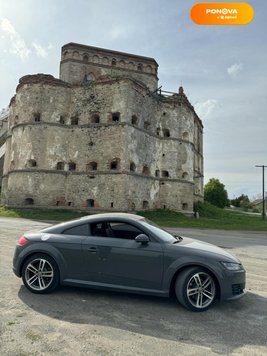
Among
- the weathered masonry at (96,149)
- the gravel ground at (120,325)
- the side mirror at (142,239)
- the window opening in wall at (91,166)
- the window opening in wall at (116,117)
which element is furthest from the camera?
the window opening in wall at (116,117)

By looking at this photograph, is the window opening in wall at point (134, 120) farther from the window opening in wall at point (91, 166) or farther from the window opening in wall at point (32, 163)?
the window opening in wall at point (32, 163)

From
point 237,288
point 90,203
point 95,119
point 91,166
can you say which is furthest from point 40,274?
point 95,119

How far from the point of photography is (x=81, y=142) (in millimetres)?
29297

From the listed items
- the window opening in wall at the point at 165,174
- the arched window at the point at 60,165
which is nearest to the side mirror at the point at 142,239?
the arched window at the point at 60,165

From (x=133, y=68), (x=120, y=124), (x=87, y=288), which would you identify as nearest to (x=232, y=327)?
(x=87, y=288)

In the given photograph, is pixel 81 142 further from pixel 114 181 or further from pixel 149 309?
pixel 149 309

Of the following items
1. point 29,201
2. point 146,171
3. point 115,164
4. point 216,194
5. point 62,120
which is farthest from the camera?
point 216,194

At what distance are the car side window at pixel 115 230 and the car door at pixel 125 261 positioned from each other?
16 cm

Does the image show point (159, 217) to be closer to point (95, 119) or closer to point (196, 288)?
point (95, 119)

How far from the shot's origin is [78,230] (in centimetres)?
518

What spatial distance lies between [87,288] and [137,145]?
80.4 ft

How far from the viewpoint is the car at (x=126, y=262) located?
14.9ft

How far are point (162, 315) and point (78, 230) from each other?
6.78ft

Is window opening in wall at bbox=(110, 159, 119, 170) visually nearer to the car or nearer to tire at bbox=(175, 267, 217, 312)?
the car
